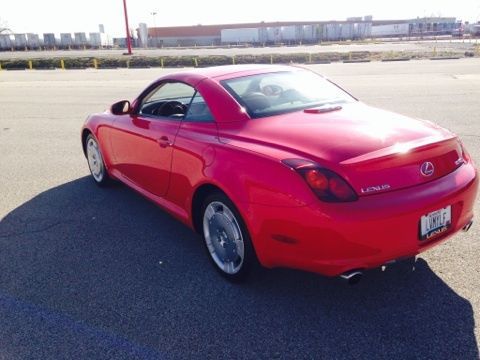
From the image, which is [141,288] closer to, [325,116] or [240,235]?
[240,235]

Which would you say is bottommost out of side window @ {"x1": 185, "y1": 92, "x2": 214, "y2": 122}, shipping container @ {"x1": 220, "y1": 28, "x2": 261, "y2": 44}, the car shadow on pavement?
the car shadow on pavement

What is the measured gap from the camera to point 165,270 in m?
3.53

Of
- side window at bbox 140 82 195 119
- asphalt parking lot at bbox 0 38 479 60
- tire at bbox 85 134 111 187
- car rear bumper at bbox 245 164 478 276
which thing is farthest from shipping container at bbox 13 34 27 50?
car rear bumper at bbox 245 164 478 276

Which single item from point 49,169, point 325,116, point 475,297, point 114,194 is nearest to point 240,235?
point 325,116

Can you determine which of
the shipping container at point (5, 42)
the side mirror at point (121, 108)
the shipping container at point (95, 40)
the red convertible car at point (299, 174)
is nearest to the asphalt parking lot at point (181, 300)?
the red convertible car at point (299, 174)

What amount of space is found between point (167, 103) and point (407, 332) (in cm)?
281

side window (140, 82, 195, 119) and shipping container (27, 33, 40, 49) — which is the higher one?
shipping container (27, 33, 40, 49)

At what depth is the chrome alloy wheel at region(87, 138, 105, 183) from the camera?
5473mm

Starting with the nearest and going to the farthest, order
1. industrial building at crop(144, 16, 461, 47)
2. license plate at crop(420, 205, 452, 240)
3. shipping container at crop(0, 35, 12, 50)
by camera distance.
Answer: license plate at crop(420, 205, 452, 240) → shipping container at crop(0, 35, 12, 50) → industrial building at crop(144, 16, 461, 47)

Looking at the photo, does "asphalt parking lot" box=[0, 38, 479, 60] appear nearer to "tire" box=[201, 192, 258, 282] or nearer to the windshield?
the windshield

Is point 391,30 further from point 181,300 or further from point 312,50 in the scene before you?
point 181,300

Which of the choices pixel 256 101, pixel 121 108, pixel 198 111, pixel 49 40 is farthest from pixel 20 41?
pixel 256 101

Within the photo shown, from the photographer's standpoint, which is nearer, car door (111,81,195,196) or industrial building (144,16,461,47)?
car door (111,81,195,196)

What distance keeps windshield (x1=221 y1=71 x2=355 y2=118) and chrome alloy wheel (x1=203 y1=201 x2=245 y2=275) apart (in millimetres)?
778
